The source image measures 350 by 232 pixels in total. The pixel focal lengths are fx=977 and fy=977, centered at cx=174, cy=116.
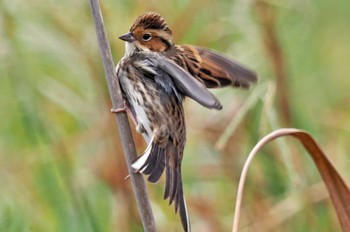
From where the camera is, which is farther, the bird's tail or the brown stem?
the brown stem

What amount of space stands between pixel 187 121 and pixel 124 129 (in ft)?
4.62

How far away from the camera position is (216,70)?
3.40 metres

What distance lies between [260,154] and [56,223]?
83 cm

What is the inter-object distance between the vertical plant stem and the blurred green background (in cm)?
65

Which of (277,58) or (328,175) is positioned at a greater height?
(277,58)

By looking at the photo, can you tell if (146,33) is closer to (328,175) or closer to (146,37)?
(146,37)

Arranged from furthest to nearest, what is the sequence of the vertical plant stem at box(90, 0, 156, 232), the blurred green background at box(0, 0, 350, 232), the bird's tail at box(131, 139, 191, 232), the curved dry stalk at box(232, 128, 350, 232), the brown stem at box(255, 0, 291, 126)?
1. the brown stem at box(255, 0, 291, 126)
2. the blurred green background at box(0, 0, 350, 232)
3. the bird's tail at box(131, 139, 191, 232)
4. the curved dry stalk at box(232, 128, 350, 232)
5. the vertical plant stem at box(90, 0, 156, 232)

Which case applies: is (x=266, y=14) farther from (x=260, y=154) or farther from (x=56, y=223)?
(x=56, y=223)

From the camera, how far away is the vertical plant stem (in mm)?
2578

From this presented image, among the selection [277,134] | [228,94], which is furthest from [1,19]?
[277,134]

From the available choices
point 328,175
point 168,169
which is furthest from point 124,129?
point 328,175

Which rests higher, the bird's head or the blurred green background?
the bird's head

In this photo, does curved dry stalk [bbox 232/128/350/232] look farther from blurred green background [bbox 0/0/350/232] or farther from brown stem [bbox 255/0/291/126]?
brown stem [bbox 255/0/291/126]

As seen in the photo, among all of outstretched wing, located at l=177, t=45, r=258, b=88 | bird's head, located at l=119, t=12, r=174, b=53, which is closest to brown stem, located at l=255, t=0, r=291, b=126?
outstretched wing, located at l=177, t=45, r=258, b=88
